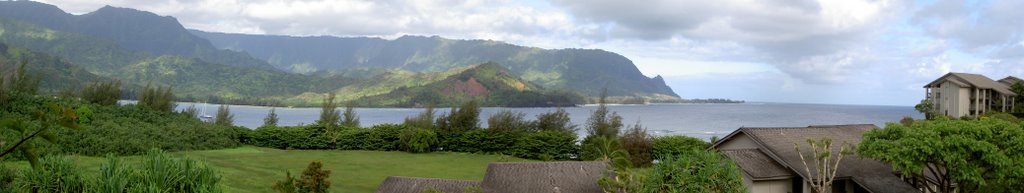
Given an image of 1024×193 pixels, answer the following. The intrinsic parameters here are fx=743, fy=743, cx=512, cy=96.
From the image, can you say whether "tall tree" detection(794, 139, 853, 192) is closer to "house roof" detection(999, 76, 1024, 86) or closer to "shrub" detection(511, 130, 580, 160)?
"shrub" detection(511, 130, 580, 160)

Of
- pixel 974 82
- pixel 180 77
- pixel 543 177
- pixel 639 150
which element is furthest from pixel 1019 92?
pixel 180 77

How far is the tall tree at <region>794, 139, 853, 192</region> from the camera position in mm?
23891

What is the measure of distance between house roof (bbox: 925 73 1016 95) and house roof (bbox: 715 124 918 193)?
98.2 ft

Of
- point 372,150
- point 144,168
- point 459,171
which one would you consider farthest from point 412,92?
→ point 144,168

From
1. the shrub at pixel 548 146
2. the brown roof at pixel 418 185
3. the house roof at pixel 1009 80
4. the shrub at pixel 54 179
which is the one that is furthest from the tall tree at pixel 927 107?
the shrub at pixel 54 179

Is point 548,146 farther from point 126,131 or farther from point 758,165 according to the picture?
point 126,131

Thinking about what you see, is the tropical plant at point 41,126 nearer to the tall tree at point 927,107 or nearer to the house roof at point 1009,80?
the tall tree at point 927,107

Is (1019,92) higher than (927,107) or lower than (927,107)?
higher

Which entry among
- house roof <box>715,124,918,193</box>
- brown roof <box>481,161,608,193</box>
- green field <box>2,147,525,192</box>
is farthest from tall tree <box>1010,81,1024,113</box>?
brown roof <box>481,161,608,193</box>

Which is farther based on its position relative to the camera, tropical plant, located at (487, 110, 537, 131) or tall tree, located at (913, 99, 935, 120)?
tall tree, located at (913, 99, 935, 120)

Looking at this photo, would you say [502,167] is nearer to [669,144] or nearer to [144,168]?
[144,168]

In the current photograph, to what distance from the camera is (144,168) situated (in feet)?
34.5

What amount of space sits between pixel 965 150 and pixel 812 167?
5019 millimetres

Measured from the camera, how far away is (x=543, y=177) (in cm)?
2277
